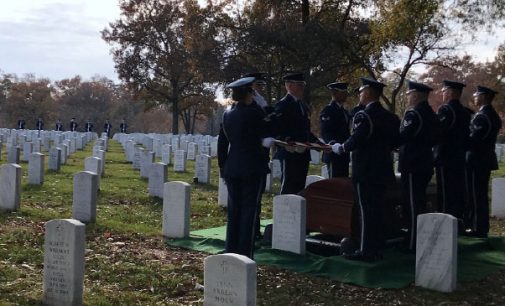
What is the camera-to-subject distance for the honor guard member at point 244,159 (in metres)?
6.88

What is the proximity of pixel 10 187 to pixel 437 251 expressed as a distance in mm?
6982

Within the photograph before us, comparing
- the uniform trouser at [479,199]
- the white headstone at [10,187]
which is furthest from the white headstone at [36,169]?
the uniform trouser at [479,199]

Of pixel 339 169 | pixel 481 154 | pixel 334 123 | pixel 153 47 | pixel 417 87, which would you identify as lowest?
pixel 339 169

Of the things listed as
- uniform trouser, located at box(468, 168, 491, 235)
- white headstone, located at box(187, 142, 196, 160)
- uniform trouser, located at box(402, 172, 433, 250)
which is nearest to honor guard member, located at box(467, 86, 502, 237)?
uniform trouser, located at box(468, 168, 491, 235)

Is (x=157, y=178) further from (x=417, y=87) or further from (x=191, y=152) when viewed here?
(x=191, y=152)

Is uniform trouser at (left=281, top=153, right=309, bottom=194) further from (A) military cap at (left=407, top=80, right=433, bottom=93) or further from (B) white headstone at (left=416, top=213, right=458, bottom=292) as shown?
(B) white headstone at (left=416, top=213, right=458, bottom=292)

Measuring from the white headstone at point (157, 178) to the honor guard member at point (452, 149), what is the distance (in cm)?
567

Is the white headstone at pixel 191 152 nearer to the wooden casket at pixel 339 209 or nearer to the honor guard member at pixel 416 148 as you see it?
the wooden casket at pixel 339 209

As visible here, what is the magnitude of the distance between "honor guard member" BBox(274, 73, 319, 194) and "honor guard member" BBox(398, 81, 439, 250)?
131cm

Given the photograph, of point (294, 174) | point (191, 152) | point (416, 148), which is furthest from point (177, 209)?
point (191, 152)

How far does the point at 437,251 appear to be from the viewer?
6.56 meters

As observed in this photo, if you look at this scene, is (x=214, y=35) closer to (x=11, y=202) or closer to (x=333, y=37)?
(x=333, y=37)

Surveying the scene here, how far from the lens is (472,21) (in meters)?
17.5

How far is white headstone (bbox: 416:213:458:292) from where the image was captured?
6.45m
